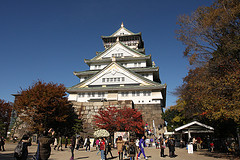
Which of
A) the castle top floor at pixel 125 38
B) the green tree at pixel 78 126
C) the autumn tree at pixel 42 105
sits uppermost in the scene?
the castle top floor at pixel 125 38

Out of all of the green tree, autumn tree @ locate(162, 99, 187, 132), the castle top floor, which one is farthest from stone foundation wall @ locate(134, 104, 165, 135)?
the castle top floor

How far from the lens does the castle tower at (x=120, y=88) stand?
29.3 m

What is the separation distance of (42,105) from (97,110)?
30.4 ft

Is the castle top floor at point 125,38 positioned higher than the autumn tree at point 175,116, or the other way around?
the castle top floor at point 125,38

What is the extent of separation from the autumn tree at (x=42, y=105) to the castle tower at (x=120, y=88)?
5.90m

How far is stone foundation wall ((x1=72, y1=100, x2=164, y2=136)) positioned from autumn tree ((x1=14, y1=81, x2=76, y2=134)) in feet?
15.9

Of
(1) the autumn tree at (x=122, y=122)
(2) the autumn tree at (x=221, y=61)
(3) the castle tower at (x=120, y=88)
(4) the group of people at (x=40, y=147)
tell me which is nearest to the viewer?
(4) the group of people at (x=40, y=147)

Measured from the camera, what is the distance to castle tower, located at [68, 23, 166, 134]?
2931 centimetres

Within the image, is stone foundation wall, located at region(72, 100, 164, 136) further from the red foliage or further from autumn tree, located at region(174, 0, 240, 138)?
autumn tree, located at region(174, 0, 240, 138)

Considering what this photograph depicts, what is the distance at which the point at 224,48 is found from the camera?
13195 mm

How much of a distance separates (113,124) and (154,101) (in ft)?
48.9

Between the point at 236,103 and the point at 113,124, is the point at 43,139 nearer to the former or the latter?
the point at 236,103

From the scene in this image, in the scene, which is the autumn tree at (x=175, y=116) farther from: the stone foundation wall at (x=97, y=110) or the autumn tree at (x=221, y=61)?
the autumn tree at (x=221, y=61)

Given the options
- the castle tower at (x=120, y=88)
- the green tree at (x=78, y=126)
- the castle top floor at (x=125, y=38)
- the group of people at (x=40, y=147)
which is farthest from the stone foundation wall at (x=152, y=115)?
the group of people at (x=40, y=147)
